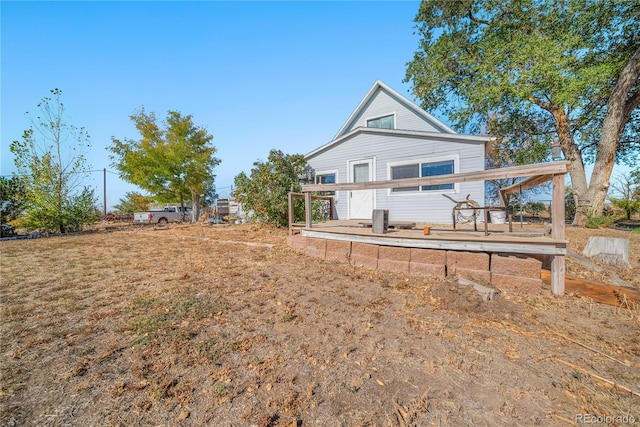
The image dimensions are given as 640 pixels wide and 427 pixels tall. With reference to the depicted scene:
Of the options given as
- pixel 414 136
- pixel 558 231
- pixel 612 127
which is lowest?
pixel 558 231

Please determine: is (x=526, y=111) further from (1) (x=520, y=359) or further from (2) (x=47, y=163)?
(2) (x=47, y=163)

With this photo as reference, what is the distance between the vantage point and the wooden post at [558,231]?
3432mm

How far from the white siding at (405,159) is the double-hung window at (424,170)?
7.3 inches

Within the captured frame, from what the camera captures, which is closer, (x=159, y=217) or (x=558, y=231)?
(x=558, y=231)

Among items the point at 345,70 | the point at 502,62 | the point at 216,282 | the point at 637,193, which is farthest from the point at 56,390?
the point at 637,193

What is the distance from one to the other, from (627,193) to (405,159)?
16.6 m

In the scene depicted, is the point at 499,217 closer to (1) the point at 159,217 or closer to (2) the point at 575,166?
(2) the point at 575,166

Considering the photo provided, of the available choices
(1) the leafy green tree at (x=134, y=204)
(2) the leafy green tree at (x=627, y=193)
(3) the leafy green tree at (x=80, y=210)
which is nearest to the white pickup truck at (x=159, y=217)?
(3) the leafy green tree at (x=80, y=210)

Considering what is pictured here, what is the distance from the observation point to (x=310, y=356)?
221 cm

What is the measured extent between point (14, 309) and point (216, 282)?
2325 mm

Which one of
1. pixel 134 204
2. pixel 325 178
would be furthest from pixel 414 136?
pixel 134 204

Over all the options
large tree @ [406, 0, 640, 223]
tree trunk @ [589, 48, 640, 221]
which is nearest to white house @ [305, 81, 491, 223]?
large tree @ [406, 0, 640, 223]

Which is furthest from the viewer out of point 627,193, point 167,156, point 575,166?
point 167,156

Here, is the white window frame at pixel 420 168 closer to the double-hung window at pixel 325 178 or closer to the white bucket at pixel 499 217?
the white bucket at pixel 499 217
